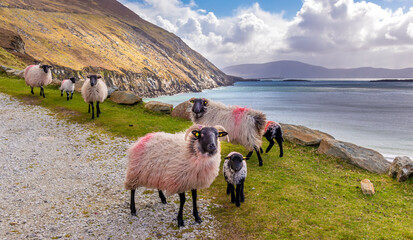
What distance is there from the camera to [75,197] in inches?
357

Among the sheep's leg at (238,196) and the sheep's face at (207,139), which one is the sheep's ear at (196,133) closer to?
the sheep's face at (207,139)

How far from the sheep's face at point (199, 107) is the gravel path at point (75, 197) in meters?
5.00

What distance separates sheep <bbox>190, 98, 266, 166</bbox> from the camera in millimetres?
11977

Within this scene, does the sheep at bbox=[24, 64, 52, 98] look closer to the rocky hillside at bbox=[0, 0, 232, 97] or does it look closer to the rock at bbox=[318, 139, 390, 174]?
the rocky hillside at bbox=[0, 0, 232, 97]

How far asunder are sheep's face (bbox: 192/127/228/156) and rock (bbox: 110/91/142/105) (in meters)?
20.6

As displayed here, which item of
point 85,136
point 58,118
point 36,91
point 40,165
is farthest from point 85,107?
point 40,165

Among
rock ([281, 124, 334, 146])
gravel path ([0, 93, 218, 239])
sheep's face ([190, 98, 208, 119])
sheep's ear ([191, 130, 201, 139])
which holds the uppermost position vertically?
sheep's face ([190, 98, 208, 119])

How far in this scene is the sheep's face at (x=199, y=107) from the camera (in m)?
13.0

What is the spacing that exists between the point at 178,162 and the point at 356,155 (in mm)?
13491

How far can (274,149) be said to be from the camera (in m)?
16.1

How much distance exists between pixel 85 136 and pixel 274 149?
536 inches

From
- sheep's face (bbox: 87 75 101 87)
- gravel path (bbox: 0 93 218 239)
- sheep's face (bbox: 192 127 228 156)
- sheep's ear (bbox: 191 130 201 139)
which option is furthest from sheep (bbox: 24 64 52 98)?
sheep's face (bbox: 192 127 228 156)

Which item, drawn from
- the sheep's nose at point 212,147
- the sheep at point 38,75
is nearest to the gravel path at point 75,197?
the sheep's nose at point 212,147

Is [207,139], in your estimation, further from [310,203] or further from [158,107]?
[158,107]
